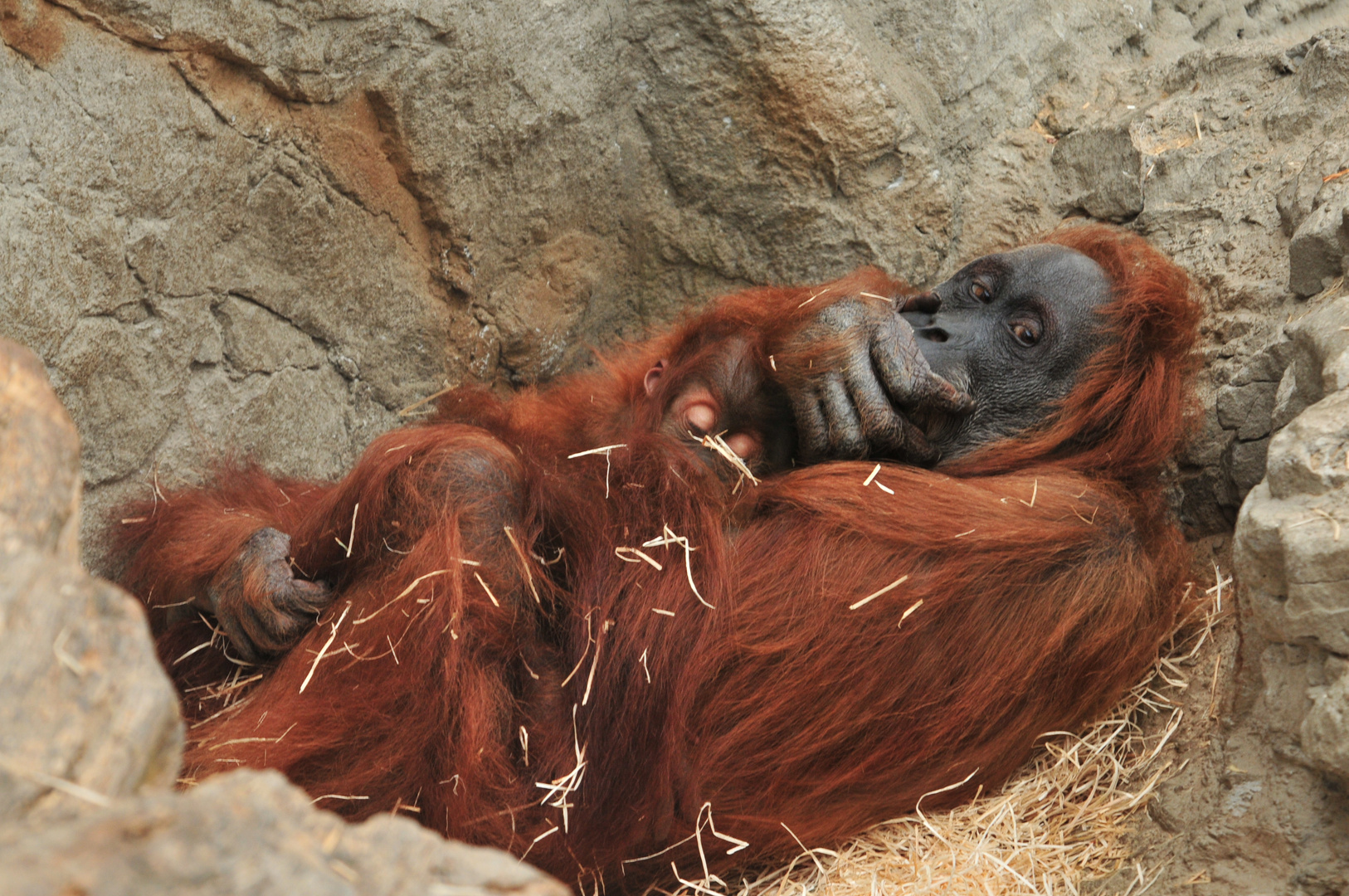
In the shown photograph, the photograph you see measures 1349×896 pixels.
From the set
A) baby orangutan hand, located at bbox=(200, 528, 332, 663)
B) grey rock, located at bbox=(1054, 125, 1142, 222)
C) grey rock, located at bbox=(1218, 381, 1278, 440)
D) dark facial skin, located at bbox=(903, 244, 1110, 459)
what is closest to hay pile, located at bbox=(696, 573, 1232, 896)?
grey rock, located at bbox=(1218, 381, 1278, 440)

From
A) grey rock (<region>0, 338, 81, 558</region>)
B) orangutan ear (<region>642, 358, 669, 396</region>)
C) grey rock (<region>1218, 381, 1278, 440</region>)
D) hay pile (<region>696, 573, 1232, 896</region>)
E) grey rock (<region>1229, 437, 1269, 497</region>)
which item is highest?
grey rock (<region>0, 338, 81, 558</region>)

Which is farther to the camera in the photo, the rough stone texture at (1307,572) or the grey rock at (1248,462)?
the grey rock at (1248,462)

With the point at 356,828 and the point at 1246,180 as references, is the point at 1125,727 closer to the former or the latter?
the point at 1246,180

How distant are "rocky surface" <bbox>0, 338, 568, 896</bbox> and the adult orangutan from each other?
3.56 ft

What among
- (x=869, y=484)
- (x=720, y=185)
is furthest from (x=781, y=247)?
(x=869, y=484)

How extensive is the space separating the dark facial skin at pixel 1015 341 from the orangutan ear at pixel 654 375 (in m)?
0.62

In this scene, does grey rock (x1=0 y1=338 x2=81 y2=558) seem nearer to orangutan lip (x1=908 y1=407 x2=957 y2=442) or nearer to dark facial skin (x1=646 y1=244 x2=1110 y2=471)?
dark facial skin (x1=646 y1=244 x2=1110 y2=471)

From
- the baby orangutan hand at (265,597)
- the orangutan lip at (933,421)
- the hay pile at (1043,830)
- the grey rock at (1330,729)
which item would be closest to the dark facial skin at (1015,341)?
the orangutan lip at (933,421)

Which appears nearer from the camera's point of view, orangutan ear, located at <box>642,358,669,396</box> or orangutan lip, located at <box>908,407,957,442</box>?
orangutan lip, located at <box>908,407,957,442</box>

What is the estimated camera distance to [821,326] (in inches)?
102

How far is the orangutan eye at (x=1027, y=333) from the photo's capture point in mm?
2805

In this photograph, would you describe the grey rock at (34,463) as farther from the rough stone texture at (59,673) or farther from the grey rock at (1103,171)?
the grey rock at (1103,171)

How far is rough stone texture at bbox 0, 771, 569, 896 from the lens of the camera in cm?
86

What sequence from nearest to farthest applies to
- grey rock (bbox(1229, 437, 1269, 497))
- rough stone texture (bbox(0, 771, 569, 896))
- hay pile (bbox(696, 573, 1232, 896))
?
rough stone texture (bbox(0, 771, 569, 896)) → hay pile (bbox(696, 573, 1232, 896)) → grey rock (bbox(1229, 437, 1269, 497))
